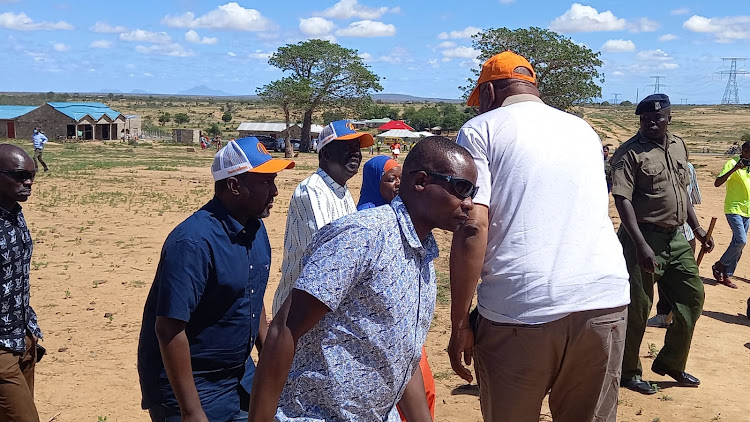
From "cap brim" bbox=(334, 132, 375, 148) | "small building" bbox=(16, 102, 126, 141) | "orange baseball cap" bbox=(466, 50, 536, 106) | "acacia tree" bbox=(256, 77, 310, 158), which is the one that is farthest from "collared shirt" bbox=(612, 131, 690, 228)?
"small building" bbox=(16, 102, 126, 141)

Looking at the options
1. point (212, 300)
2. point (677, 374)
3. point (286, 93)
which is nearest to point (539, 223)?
point (212, 300)

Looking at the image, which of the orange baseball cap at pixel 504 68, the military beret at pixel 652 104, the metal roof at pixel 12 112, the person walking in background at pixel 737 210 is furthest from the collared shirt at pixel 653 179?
the metal roof at pixel 12 112

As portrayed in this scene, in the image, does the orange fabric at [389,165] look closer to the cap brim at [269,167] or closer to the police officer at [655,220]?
the cap brim at [269,167]

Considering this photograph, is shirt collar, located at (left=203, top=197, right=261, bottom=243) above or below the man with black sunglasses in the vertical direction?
above

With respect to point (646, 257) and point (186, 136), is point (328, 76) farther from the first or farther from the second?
point (646, 257)

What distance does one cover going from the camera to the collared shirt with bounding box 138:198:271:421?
2658 millimetres

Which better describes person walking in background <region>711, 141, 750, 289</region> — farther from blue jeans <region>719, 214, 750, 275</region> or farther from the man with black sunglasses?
the man with black sunglasses

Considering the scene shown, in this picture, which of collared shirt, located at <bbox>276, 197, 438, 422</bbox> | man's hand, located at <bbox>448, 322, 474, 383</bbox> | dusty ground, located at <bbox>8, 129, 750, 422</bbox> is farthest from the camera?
dusty ground, located at <bbox>8, 129, 750, 422</bbox>

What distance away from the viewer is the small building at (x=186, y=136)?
5519cm

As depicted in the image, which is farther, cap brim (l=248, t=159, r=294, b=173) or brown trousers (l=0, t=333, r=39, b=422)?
brown trousers (l=0, t=333, r=39, b=422)

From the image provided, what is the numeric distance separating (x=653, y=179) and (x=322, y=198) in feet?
9.15

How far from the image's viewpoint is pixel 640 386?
588 centimetres

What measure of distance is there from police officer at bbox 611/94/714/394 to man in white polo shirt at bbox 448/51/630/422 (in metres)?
2.09

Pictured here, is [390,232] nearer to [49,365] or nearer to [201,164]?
[49,365]
